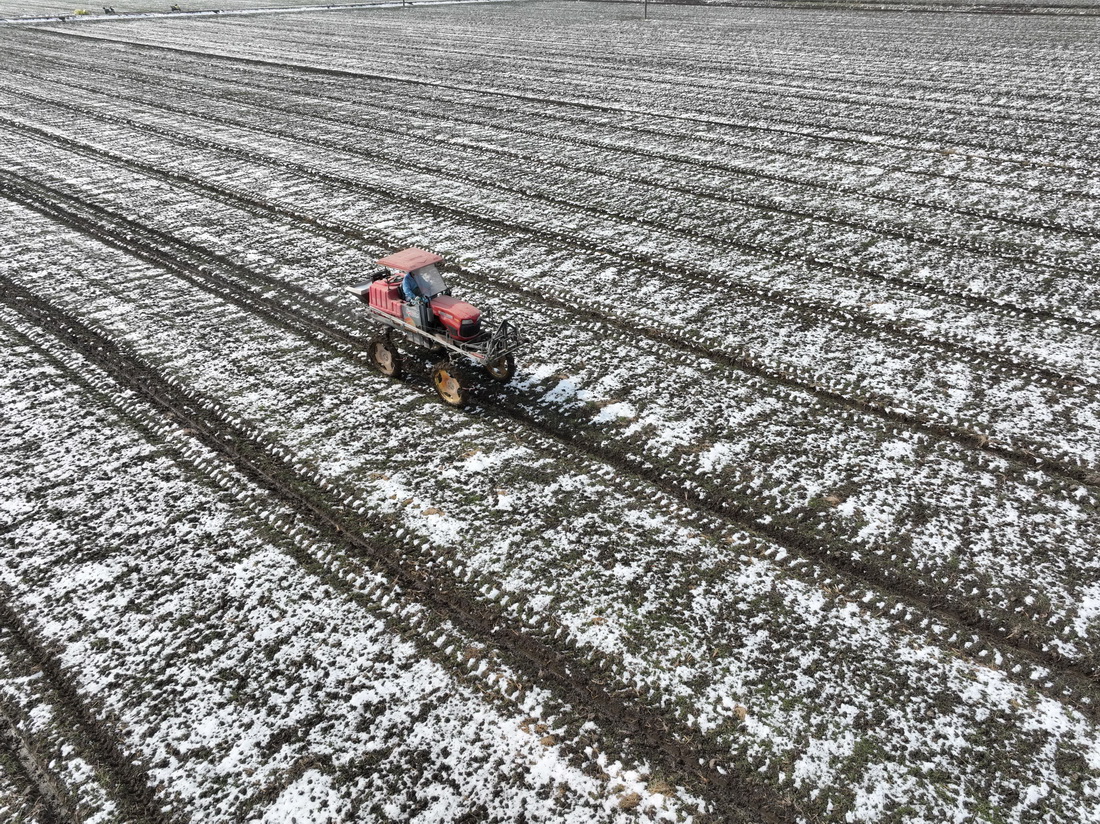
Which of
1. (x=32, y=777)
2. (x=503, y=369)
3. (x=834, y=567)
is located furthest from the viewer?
(x=503, y=369)

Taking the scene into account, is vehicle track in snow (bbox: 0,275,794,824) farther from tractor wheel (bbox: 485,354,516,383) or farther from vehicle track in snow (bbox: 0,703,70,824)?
tractor wheel (bbox: 485,354,516,383)

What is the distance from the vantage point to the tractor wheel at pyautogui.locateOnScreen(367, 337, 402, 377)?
26.9ft

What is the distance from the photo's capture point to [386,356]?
27.0 ft

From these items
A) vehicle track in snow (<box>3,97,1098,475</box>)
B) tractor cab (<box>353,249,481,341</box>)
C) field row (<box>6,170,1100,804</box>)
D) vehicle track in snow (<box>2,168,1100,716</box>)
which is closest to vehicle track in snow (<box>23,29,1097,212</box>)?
vehicle track in snow (<box>3,97,1098,475</box>)

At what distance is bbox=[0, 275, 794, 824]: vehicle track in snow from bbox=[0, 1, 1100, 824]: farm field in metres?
0.03

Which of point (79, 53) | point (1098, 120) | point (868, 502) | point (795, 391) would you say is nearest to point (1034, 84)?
point (1098, 120)

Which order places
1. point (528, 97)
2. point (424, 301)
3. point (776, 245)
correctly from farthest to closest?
point (528, 97), point (776, 245), point (424, 301)

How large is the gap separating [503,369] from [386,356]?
156 cm

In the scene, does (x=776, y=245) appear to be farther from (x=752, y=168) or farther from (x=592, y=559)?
(x=592, y=559)

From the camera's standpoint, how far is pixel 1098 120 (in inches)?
703

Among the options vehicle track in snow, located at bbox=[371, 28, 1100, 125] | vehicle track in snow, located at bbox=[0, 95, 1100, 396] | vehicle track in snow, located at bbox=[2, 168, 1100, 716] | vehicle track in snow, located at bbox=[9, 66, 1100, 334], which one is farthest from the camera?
vehicle track in snow, located at bbox=[371, 28, 1100, 125]

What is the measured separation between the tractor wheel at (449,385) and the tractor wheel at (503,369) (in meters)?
0.48

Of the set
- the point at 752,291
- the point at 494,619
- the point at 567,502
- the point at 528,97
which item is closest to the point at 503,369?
the point at 567,502

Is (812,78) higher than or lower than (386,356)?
higher
